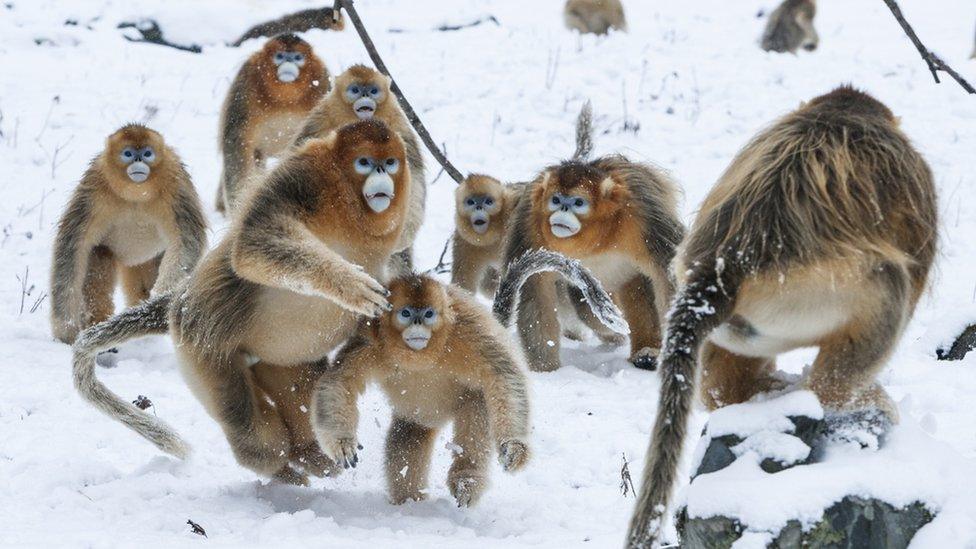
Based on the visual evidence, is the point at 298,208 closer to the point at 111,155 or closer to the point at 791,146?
Answer: the point at 791,146

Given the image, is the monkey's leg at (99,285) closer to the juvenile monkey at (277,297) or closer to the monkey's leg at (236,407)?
the juvenile monkey at (277,297)

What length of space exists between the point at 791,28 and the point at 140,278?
11.8 meters

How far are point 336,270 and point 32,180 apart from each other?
7.05 m

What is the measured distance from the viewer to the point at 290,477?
18.2 feet

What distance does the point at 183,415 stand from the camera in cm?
652

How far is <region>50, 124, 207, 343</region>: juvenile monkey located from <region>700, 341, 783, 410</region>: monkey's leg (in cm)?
420

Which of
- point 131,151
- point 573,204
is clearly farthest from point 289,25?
point 573,204

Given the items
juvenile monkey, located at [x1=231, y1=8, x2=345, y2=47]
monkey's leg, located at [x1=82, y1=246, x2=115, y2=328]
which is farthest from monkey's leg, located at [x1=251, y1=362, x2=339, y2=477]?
juvenile monkey, located at [x1=231, y1=8, x2=345, y2=47]

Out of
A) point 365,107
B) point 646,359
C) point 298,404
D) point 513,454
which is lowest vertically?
point 646,359

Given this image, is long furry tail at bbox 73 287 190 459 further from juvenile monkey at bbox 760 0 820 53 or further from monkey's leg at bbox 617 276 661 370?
juvenile monkey at bbox 760 0 820 53

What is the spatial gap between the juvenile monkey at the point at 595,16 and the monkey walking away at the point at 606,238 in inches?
401

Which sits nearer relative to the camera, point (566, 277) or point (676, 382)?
point (676, 382)

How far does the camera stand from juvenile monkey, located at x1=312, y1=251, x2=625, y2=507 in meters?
5.03

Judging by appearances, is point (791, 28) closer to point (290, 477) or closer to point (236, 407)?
point (290, 477)
